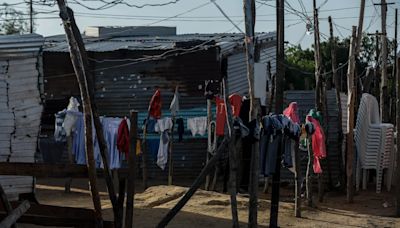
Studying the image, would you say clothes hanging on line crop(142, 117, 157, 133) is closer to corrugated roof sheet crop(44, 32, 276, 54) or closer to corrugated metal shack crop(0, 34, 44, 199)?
corrugated roof sheet crop(44, 32, 276, 54)

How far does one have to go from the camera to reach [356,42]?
1405 centimetres

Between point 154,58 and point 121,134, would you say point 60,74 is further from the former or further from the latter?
Answer: point 121,134

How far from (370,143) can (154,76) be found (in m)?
6.85

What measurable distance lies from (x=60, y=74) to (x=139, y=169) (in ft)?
13.4

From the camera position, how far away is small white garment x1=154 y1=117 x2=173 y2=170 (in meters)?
15.9

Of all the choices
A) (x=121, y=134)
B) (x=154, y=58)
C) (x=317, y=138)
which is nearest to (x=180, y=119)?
(x=154, y=58)

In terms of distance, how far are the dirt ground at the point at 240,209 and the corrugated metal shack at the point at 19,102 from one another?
6.07ft

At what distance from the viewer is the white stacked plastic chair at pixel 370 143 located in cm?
1579

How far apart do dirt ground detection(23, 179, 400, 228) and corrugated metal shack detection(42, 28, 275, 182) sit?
375 centimetres

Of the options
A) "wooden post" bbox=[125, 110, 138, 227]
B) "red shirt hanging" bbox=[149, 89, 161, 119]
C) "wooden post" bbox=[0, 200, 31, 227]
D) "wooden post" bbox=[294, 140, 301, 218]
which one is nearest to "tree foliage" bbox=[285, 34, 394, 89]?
"red shirt hanging" bbox=[149, 89, 161, 119]

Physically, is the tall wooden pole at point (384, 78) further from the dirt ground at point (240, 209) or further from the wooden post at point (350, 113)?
the wooden post at point (350, 113)

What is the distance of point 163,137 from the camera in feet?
Answer: 53.3

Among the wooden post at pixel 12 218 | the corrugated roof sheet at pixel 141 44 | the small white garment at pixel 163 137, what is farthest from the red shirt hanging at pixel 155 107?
the wooden post at pixel 12 218

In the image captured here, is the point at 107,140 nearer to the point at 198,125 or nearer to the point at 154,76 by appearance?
the point at 198,125
